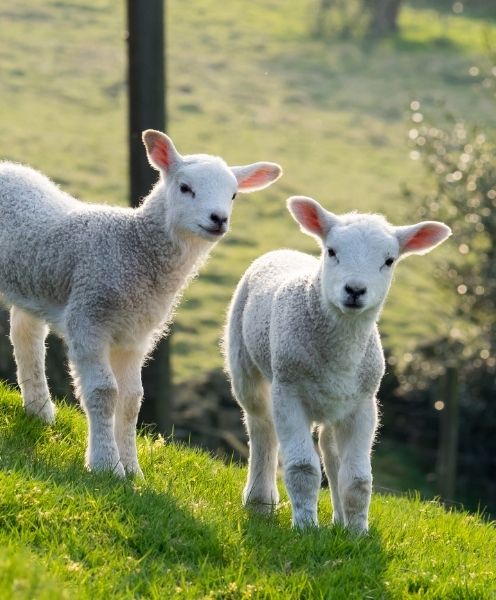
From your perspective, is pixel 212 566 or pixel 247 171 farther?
pixel 247 171

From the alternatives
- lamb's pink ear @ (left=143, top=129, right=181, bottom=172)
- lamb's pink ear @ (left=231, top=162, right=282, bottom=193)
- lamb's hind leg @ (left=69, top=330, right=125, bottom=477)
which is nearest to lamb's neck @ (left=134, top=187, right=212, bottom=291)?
lamb's pink ear @ (left=143, top=129, right=181, bottom=172)

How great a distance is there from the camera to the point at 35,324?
7.13m

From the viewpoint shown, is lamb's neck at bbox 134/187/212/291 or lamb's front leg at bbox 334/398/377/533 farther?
lamb's neck at bbox 134/187/212/291

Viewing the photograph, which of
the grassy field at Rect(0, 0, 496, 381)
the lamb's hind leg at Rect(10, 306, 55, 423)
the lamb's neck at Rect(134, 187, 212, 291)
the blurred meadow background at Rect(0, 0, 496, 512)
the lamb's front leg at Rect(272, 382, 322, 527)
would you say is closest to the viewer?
the lamb's front leg at Rect(272, 382, 322, 527)

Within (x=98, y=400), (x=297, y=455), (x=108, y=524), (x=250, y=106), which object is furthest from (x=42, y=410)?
(x=250, y=106)

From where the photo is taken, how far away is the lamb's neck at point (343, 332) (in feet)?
19.5

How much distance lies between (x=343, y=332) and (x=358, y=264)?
396mm

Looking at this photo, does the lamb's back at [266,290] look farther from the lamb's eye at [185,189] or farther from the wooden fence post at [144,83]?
the wooden fence post at [144,83]

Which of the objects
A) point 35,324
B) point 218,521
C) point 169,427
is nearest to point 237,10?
point 169,427

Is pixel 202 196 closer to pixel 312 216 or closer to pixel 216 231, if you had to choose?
pixel 216 231

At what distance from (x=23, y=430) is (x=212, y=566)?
1.85 metres

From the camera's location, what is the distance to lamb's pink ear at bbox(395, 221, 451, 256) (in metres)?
6.07

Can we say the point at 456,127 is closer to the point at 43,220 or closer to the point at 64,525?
the point at 43,220

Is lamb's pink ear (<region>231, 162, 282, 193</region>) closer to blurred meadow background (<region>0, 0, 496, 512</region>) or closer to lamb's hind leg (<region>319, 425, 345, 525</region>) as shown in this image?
lamb's hind leg (<region>319, 425, 345, 525</region>)
